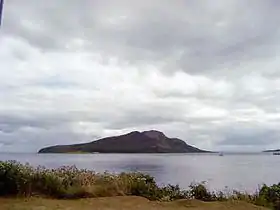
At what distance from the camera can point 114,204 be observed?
10.2 metres

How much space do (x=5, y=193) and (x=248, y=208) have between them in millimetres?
6145

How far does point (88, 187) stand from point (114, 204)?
1.62 metres

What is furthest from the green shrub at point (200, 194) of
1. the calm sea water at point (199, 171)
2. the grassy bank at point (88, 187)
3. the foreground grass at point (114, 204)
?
the calm sea water at point (199, 171)

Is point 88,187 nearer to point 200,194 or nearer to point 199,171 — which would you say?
point 200,194

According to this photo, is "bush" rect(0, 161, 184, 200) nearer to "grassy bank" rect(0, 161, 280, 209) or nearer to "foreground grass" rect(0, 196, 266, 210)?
"grassy bank" rect(0, 161, 280, 209)

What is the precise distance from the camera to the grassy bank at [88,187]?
11.2 meters

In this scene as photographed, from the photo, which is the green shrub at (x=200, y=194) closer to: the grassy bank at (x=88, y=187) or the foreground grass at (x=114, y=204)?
the grassy bank at (x=88, y=187)

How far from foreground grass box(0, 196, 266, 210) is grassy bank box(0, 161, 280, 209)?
2.13 feet

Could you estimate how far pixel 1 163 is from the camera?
11727 millimetres

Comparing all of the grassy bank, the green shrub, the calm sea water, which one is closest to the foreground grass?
the grassy bank

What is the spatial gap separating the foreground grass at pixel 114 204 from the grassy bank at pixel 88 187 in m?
0.65

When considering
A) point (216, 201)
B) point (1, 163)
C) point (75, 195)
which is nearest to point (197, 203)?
point (216, 201)

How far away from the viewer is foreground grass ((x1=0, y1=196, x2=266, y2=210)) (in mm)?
9566

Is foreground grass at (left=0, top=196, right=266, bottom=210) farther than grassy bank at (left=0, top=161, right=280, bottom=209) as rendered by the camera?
No
